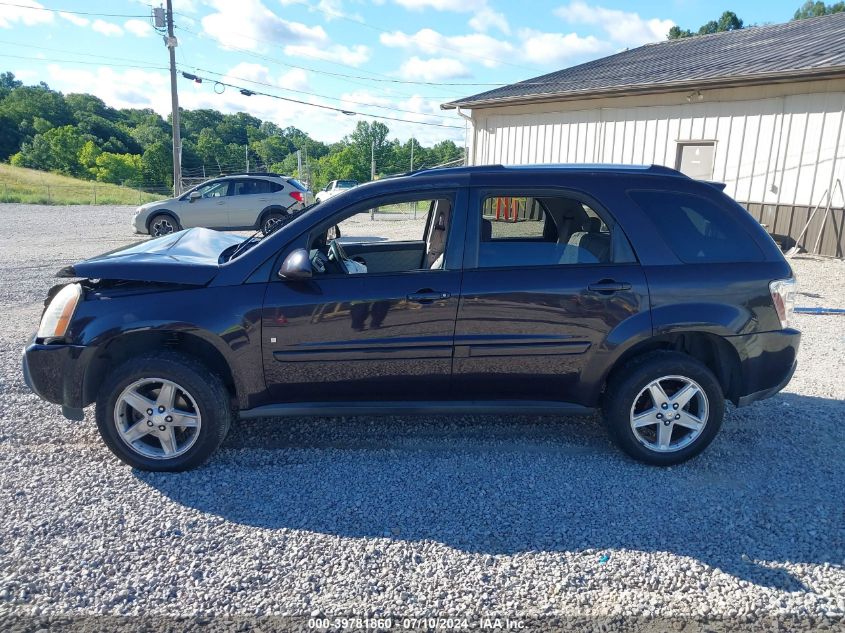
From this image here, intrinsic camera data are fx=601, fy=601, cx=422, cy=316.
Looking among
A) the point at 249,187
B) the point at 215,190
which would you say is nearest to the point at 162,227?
the point at 215,190

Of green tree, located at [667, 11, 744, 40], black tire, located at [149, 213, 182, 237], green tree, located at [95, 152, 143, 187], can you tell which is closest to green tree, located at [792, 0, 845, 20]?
green tree, located at [667, 11, 744, 40]

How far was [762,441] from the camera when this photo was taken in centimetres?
411

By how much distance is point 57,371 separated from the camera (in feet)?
11.5

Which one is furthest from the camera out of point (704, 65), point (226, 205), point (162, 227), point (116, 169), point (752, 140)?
point (116, 169)

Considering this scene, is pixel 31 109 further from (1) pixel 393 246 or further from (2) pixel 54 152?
(1) pixel 393 246

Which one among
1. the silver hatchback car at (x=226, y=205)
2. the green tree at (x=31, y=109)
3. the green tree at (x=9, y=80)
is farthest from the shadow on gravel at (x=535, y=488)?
the green tree at (x=9, y=80)

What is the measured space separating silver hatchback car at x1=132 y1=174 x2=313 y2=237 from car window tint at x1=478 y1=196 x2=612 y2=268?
1295 centimetres

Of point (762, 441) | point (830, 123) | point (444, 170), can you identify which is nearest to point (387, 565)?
point (444, 170)

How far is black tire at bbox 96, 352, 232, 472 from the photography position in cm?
349

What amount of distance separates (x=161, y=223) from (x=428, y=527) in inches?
596

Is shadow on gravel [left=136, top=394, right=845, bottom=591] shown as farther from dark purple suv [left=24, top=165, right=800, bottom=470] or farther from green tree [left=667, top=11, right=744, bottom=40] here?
green tree [left=667, top=11, right=744, bottom=40]

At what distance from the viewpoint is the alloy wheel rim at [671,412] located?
369 cm

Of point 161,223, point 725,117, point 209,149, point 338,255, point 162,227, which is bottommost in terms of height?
point 162,227

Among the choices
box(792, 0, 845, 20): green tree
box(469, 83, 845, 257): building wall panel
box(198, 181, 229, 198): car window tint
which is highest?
box(792, 0, 845, 20): green tree
